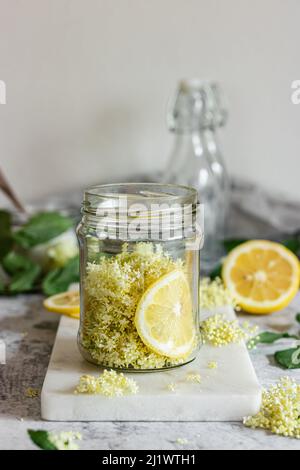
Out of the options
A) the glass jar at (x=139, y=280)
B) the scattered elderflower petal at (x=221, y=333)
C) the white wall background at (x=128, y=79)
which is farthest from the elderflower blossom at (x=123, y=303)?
the white wall background at (x=128, y=79)

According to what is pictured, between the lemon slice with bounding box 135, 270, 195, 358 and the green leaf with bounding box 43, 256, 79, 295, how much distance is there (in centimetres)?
46

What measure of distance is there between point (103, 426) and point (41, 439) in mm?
88

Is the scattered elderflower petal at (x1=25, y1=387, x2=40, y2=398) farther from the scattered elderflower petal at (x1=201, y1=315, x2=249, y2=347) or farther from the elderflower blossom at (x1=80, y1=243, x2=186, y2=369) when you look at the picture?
the scattered elderflower petal at (x1=201, y1=315, x2=249, y2=347)

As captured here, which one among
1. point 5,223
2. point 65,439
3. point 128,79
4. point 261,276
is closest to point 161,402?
point 65,439

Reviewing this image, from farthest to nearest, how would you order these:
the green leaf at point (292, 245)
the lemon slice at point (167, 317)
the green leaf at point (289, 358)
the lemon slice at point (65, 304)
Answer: the green leaf at point (292, 245), the lemon slice at point (65, 304), the green leaf at point (289, 358), the lemon slice at point (167, 317)

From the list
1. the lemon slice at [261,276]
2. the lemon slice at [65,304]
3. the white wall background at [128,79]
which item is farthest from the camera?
the white wall background at [128,79]

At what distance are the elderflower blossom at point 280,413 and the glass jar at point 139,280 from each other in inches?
5.2

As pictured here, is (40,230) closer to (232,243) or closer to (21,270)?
(21,270)

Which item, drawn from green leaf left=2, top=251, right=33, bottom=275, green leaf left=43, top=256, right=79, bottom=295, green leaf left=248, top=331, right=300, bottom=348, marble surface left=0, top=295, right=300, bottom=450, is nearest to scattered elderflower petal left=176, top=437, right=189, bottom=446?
marble surface left=0, top=295, right=300, bottom=450

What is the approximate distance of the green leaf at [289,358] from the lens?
1.04 m

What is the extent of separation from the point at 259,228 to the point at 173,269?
78cm

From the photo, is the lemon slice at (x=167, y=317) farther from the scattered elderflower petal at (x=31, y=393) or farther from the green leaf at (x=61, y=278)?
the green leaf at (x=61, y=278)

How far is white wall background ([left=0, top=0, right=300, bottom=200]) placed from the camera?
5.45 ft
